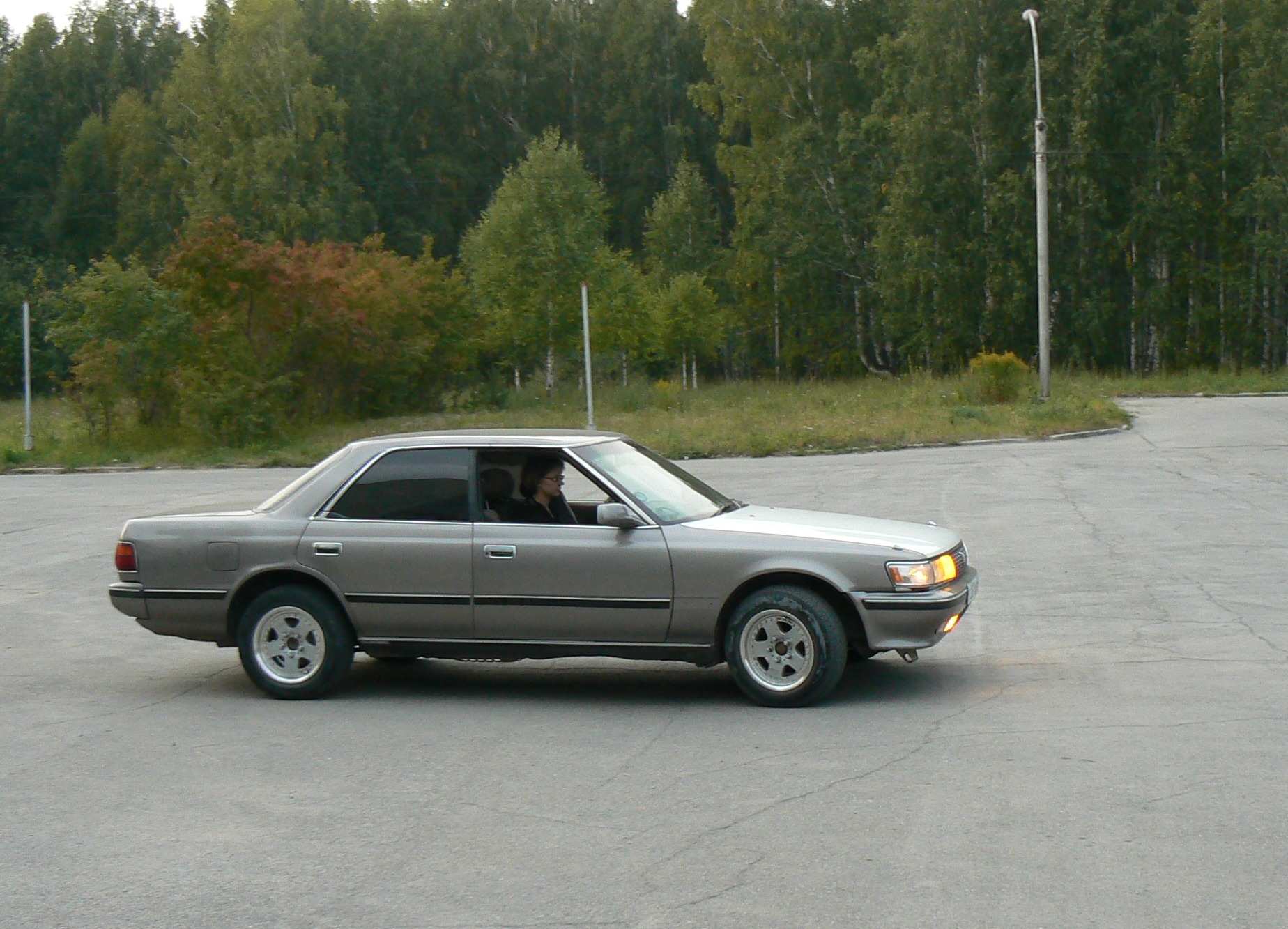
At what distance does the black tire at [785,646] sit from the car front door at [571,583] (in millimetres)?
433

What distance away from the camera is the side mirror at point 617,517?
7992mm

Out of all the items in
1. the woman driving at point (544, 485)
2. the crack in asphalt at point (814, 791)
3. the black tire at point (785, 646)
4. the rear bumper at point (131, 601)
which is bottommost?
the crack in asphalt at point (814, 791)

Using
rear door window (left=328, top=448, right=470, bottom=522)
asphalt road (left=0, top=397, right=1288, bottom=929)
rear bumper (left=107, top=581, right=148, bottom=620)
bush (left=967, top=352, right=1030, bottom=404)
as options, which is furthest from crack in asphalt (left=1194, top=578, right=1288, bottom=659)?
bush (left=967, top=352, right=1030, bottom=404)

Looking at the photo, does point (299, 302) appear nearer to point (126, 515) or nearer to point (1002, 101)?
point (126, 515)

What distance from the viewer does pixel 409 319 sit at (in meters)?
42.4

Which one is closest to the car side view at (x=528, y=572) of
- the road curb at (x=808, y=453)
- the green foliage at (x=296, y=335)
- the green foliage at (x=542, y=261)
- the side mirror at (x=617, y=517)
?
the side mirror at (x=617, y=517)

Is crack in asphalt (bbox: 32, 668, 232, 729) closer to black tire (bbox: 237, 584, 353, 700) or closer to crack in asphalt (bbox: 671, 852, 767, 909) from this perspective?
black tire (bbox: 237, 584, 353, 700)

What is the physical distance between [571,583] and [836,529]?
1486 millimetres

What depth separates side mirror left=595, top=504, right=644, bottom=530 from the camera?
7992 millimetres

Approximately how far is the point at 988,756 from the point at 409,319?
3706 centimetres

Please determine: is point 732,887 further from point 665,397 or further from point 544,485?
point 665,397

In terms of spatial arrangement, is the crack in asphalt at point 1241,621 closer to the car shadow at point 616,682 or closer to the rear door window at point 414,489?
the car shadow at point 616,682

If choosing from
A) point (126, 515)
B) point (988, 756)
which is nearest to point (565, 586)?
point (988, 756)

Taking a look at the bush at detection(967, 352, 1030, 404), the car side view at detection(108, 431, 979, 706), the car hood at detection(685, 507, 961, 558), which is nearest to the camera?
the car side view at detection(108, 431, 979, 706)
